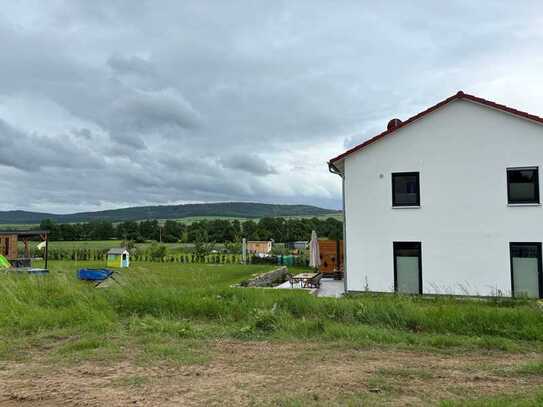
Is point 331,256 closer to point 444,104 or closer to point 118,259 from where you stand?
point 444,104

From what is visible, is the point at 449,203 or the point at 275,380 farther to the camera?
the point at 449,203

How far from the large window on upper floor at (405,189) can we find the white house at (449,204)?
3cm

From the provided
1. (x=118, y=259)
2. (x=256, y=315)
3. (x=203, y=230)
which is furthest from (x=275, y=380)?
(x=203, y=230)

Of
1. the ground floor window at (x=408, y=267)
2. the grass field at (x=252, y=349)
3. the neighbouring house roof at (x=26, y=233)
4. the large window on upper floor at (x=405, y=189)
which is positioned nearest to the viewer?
the grass field at (x=252, y=349)

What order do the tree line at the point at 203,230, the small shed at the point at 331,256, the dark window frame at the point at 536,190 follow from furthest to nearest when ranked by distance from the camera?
the tree line at the point at 203,230 < the small shed at the point at 331,256 < the dark window frame at the point at 536,190

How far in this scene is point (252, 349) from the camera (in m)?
5.56

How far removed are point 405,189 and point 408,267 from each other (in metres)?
2.70

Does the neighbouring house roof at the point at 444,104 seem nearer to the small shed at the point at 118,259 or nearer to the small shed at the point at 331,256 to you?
the small shed at the point at 331,256

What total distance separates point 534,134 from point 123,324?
13.0 m

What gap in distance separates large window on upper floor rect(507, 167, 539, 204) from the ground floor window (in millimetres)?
3296

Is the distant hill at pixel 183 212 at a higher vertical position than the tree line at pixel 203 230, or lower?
higher

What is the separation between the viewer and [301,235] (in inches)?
1866

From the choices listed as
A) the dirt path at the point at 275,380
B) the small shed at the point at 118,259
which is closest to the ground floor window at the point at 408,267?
the dirt path at the point at 275,380

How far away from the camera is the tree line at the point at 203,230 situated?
156 ft
